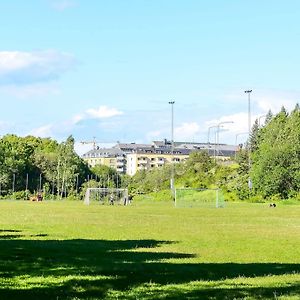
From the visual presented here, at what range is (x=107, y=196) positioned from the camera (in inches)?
4208

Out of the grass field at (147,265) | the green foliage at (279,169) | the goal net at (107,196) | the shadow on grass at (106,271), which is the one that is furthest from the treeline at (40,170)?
the shadow on grass at (106,271)

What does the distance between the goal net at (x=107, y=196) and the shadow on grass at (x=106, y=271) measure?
238 ft

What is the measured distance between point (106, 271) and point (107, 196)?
88702mm

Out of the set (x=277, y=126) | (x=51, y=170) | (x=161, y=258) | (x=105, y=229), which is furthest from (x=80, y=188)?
(x=161, y=258)

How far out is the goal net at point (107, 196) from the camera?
99950 millimetres

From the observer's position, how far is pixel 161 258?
2272 centimetres

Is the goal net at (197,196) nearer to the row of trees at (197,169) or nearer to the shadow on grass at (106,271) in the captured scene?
the row of trees at (197,169)

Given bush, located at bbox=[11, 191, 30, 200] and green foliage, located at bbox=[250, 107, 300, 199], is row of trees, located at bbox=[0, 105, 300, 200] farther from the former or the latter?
bush, located at bbox=[11, 191, 30, 200]

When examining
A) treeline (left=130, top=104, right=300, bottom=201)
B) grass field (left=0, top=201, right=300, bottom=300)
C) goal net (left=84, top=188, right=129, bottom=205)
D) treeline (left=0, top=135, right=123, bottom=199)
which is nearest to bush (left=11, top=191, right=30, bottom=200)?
treeline (left=0, top=135, right=123, bottom=199)

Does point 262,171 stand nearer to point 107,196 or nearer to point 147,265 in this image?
point 107,196

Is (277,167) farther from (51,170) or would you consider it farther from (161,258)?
(161,258)

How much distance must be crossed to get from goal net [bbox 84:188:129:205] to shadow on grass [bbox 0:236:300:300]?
7250 cm

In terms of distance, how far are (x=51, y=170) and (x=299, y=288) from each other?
141 metres

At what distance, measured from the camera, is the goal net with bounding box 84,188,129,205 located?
9995cm
